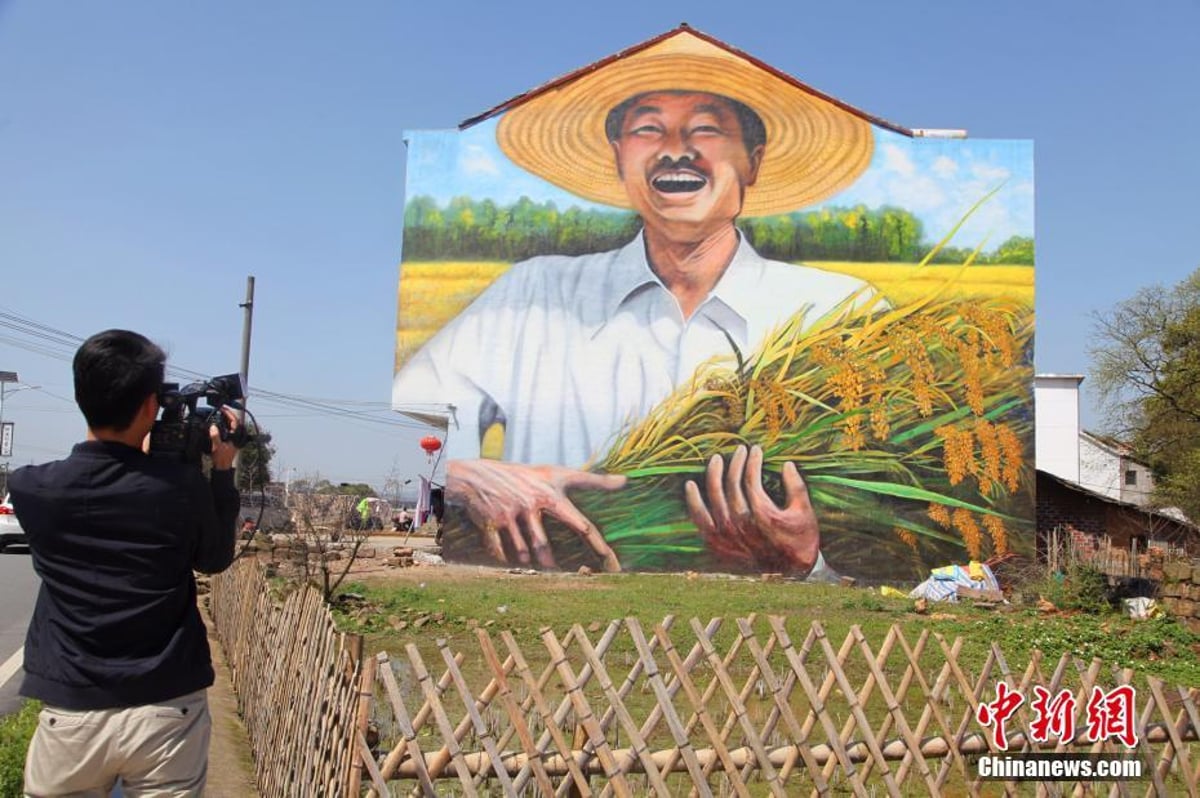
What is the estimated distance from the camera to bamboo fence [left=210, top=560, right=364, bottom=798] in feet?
12.8

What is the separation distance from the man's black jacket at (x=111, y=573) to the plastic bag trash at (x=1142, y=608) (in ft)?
44.7

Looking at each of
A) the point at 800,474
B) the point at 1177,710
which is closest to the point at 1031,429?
the point at 800,474

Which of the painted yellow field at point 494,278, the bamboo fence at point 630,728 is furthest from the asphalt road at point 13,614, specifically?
the painted yellow field at point 494,278

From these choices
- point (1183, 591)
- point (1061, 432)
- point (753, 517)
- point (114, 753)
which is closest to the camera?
point (114, 753)

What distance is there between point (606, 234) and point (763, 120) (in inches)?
151

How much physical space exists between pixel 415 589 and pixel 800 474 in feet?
25.9

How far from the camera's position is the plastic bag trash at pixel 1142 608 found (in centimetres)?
1365

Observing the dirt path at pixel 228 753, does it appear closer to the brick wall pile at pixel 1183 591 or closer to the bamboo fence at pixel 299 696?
the bamboo fence at pixel 299 696

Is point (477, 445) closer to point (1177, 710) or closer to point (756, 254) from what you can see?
point (756, 254)

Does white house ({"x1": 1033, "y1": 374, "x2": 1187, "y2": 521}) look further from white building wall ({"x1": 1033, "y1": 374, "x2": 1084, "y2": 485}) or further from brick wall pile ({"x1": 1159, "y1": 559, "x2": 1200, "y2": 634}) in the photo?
brick wall pile ({"x1": 1159, "y1": 559, "x2": 1200, "y2": 634})

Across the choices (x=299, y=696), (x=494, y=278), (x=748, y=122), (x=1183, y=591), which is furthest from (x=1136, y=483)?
(x=299, y=696)

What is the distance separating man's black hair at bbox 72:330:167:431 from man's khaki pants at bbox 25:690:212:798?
74 cm

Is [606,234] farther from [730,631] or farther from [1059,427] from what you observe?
[1059,427]

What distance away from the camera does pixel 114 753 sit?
2.60 metres
